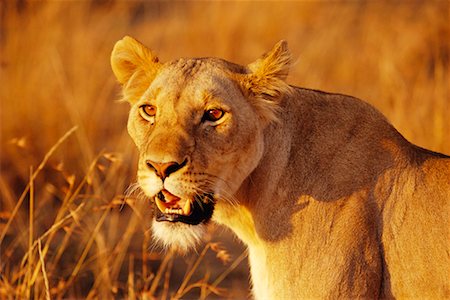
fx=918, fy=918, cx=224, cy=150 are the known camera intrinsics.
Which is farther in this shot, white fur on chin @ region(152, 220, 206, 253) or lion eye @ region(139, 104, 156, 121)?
lion eye @ region(139, 104, 156, 121)

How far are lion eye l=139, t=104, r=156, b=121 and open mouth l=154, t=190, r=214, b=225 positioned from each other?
0.36m

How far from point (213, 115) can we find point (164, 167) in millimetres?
322

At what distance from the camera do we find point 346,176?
11.6ft

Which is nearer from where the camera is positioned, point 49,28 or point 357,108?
point 357,108

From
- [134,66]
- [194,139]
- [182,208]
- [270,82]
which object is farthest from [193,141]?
[134,66]

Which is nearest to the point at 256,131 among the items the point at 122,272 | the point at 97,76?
the point at 122,272

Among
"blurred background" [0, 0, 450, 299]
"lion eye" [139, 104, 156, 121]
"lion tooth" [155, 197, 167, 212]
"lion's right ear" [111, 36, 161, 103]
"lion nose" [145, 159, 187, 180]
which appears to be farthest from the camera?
"blurred background" [0, 0, 450, 299]

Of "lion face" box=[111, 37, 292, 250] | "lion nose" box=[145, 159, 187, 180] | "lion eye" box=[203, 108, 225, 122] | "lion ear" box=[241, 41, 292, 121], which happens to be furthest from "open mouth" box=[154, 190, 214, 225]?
"lion ear" box=[241, 41, 292, 121]

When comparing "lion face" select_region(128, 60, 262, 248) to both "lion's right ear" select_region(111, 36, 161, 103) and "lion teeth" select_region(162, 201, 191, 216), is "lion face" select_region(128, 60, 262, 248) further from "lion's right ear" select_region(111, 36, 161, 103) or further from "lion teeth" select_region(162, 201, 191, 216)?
"lion's right ear" select_region(111, 36, 161, 103)

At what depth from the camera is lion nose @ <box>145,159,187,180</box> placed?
326 cm

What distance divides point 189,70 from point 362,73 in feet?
21.1

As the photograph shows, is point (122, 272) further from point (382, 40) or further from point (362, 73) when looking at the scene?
point (382, 40)

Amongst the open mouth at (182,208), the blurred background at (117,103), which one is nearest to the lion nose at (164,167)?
the open mouth at (182,208)

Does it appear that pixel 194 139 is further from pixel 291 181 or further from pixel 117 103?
pixel 117 103
